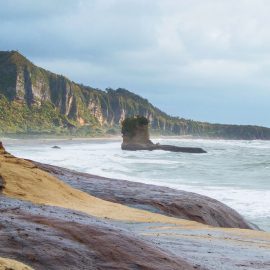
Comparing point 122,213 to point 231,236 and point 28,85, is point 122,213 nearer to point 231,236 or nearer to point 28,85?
point 231,236

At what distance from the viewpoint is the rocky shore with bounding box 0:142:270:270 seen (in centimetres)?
545

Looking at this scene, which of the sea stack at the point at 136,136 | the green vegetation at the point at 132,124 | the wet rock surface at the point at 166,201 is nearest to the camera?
the wet rock surface at the point at 166,201

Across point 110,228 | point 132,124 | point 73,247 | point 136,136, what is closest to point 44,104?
point 136,136

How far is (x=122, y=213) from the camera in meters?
11.7

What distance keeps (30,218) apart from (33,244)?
1010 millimetres

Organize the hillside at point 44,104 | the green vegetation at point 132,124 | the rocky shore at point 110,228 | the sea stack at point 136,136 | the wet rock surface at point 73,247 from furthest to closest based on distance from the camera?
the hillside at point 44,104 < the green vegetation at point 132,124 < the sea stack at point 136,136 < the rocky shore at point 110,228 < the wet rock surface at point 73,247

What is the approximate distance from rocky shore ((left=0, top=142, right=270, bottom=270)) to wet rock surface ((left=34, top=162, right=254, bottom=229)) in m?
0.02

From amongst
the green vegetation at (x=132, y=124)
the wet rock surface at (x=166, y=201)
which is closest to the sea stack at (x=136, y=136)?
the green vegetation at (x=132, y=124)

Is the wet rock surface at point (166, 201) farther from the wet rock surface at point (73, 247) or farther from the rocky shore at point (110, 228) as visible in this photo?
the wet rock surface at point (73, 247)

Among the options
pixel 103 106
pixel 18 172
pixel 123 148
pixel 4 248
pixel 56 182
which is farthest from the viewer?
pixel 103 106

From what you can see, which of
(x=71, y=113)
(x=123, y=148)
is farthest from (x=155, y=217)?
(x=71, y=113)

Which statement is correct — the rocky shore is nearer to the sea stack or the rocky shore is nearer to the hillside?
the sea stack

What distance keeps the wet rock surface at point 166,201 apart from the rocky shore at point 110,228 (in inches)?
0.9

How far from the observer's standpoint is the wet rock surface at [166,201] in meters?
13.7
